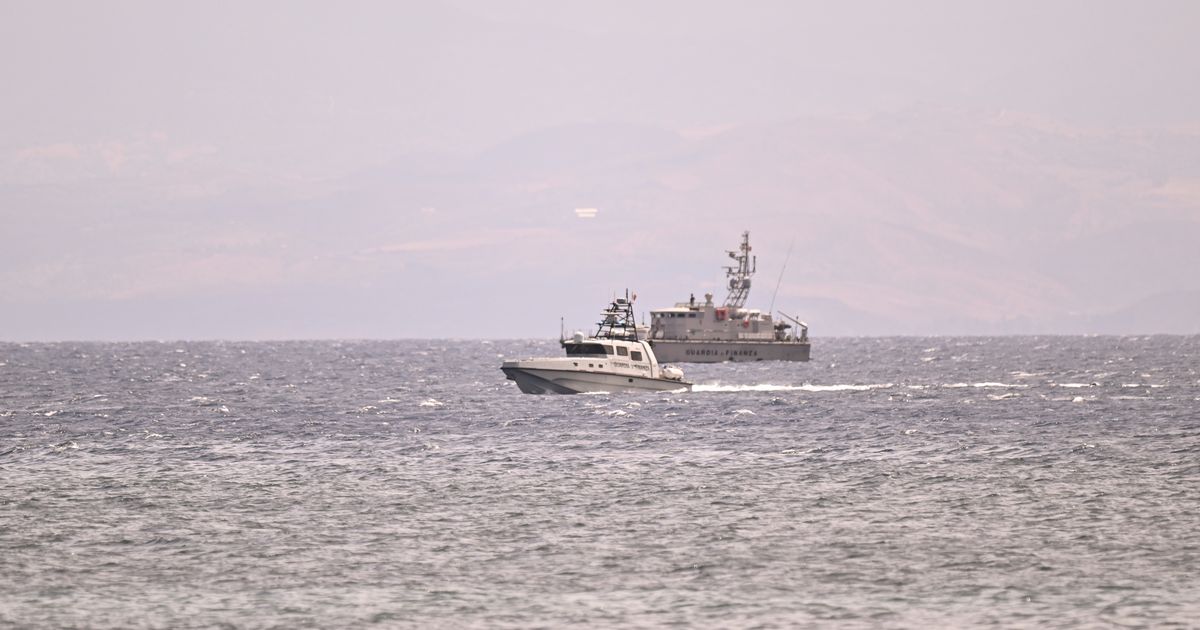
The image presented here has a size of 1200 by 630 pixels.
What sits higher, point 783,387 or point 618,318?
point 618,318

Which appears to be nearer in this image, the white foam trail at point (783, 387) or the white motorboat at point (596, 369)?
the white motorboat at point (596, 369)

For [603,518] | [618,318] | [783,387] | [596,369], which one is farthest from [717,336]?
[603,518]

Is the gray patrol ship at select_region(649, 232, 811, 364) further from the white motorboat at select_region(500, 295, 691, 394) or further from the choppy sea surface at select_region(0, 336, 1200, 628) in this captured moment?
the choppy sea surface at select_region(0, 336, 1200, 628)

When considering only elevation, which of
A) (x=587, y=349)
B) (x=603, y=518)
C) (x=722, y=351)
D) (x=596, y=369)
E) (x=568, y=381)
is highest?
(x=722, y=351)

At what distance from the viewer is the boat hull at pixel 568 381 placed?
293 ft

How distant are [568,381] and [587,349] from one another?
9.16 feet

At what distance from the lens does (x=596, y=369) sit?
89.2 meters

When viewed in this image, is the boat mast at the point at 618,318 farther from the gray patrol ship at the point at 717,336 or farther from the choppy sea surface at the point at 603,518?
the gray patrol ship at the point at 717,336

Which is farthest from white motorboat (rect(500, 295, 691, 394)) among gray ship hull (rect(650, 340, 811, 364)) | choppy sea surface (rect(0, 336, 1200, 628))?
gray ship hull (rect(650, 340, 811, 364))

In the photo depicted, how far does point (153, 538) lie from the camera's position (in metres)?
39.2

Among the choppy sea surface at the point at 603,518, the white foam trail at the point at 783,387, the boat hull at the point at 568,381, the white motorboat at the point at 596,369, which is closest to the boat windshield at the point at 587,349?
the white motorboat at the point at 596,369

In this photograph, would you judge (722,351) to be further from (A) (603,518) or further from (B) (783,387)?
(A) (603,518)

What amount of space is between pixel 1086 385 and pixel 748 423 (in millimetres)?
42512

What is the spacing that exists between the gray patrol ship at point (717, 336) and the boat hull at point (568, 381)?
6600 centimetres
